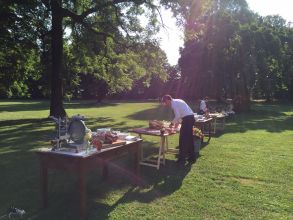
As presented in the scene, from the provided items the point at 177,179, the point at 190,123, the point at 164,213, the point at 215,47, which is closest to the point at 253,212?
the point at 164,213

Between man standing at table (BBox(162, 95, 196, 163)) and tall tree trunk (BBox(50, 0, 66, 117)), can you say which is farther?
tall tree trunk (BBox(50, 0, 66, 117))

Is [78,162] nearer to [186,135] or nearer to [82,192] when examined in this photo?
[82,192]

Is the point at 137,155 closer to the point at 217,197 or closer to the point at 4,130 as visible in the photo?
the point at 217,197

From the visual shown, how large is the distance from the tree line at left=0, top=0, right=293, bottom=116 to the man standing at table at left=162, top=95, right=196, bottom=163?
9.80 meters

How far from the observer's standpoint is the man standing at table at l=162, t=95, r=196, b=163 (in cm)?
849

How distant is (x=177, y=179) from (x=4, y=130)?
10.8m

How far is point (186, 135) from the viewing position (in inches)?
339

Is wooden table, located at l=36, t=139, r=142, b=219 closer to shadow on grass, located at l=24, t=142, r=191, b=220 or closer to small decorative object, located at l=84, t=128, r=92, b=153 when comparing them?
small decorative object, located at l=84, t=128, r=92, b=153

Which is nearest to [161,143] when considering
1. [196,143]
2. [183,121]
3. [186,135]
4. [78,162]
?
[186,135]

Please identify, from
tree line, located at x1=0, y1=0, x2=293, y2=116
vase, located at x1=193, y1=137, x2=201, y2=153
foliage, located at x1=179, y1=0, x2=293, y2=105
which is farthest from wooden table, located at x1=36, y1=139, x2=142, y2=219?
foliage, located at x1=179, y1=0, x2=293, y2=105

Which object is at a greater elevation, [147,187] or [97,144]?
[97,144]

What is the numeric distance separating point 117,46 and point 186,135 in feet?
47.8

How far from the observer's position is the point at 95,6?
18969 millimetres

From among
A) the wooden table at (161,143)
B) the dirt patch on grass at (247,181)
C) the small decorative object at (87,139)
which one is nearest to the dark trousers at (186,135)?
Answer: the wooden table at (161,143)
